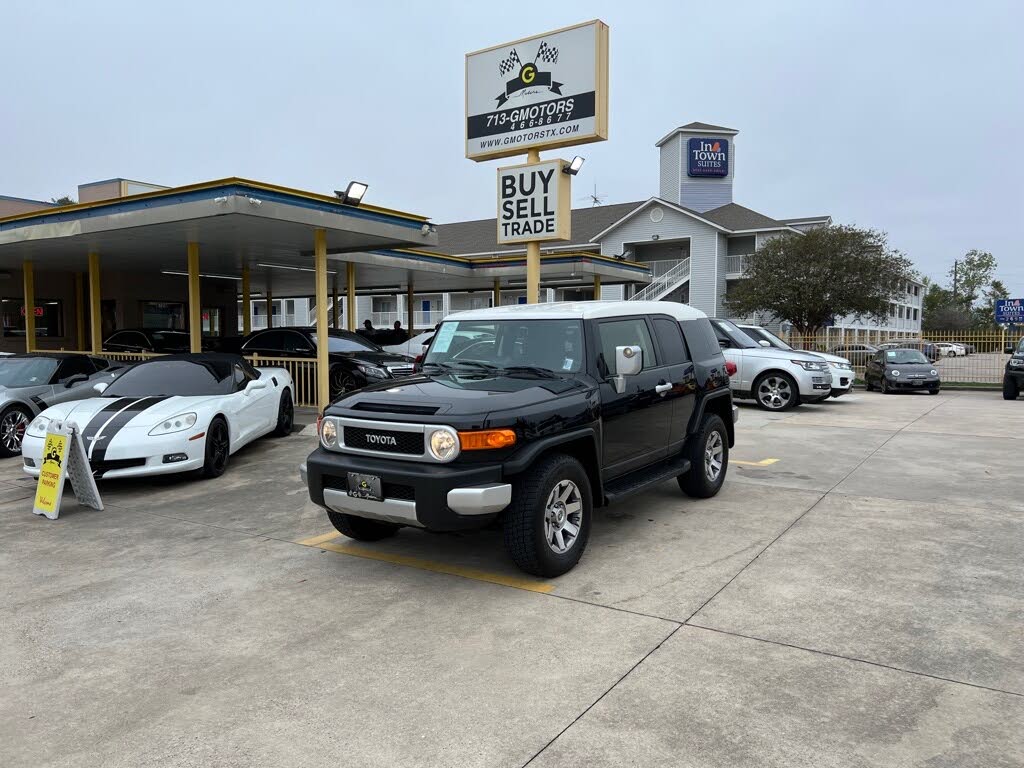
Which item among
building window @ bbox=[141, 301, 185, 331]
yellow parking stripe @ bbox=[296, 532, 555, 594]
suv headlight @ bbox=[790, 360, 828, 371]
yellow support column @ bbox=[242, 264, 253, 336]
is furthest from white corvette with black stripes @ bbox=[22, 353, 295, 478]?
building window @ bbox=[141, 301, 185, 331]

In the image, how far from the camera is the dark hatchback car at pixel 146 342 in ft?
59.4

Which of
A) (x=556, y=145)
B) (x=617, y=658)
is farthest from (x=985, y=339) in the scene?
(x=617, y=658)

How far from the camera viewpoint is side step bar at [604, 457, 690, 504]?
5590mm

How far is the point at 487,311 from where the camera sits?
20.8 feet

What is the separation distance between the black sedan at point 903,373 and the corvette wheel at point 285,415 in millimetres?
15602

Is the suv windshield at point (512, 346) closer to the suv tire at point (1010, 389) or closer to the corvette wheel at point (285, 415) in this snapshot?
the corvette wheel at point (285, 415)

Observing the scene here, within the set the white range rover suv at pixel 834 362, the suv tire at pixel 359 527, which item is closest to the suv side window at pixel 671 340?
the suv tire at pixel 359 527

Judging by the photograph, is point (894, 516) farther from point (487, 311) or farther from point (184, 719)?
point (184, 719)

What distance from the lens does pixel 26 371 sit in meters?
10.8

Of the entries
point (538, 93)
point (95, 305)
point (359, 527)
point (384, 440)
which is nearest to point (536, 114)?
point (538, 93)

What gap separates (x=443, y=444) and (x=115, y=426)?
4774mm

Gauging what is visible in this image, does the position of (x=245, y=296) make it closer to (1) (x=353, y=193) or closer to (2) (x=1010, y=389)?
(1) (x=353, y=193)

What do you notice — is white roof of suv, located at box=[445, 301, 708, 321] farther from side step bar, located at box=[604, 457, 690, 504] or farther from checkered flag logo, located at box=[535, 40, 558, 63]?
checkered flag logo, located at box=[535, 40, 558, 63]

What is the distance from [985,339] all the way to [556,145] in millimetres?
21458
